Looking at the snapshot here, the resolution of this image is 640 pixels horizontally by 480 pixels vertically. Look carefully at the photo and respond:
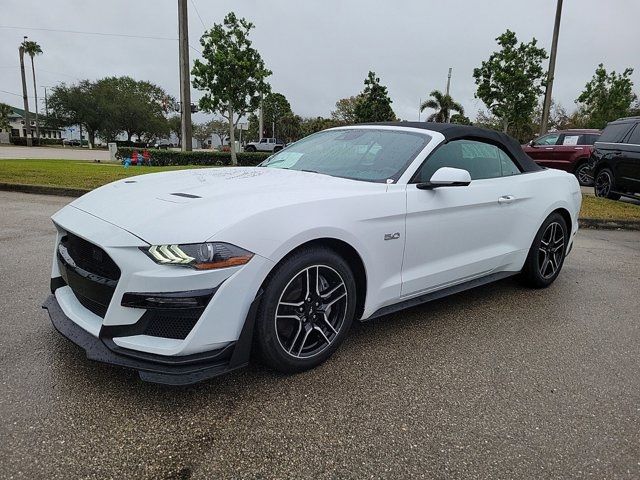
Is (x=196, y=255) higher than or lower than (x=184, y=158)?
higher

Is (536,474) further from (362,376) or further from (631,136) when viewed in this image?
(631,136)

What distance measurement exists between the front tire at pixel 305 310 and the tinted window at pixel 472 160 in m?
1.00

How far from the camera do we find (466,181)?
3066mm

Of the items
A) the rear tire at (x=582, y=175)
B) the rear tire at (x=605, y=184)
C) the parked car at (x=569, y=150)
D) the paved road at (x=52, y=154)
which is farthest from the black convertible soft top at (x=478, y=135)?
the paved road at (x=52, y=154)

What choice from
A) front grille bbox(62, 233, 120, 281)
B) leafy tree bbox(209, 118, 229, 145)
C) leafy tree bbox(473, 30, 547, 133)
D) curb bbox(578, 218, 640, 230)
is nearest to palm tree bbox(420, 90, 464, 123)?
leafy tree bbox(473, 30, 547, 133)

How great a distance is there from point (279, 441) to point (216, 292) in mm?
739

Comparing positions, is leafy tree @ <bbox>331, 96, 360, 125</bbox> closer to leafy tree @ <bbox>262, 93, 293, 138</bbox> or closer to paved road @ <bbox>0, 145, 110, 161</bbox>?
leafy tree @ <bbox>262, 93, 293, 138</bbox>

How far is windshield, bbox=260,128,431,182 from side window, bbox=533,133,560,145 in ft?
44.9

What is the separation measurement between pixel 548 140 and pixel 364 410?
15.6 meters

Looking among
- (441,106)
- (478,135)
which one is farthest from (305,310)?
(441,106)

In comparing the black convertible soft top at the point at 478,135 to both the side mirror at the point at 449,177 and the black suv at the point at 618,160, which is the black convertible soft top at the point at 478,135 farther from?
the black suv at the point at 618,160

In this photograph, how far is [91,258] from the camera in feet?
8.12

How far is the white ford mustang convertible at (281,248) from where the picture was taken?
7.33 feet

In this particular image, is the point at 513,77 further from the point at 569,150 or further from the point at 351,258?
the point at 351,258
